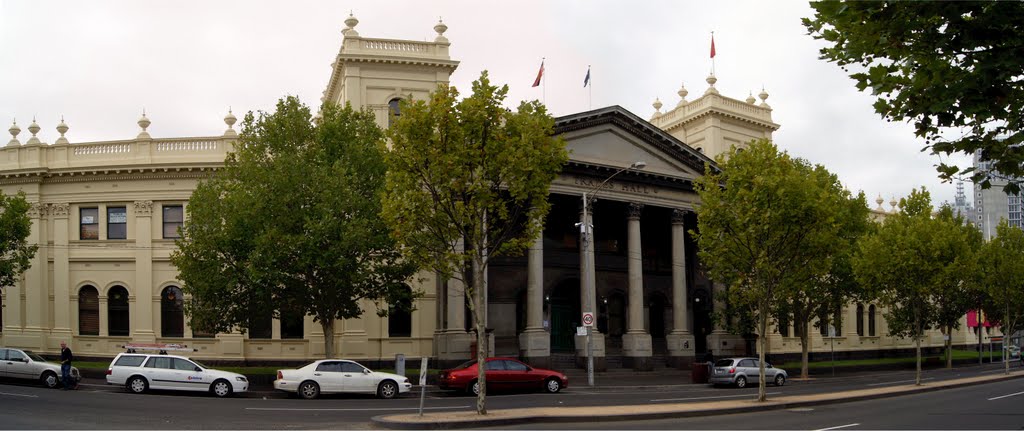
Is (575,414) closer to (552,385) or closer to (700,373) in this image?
(552,385)

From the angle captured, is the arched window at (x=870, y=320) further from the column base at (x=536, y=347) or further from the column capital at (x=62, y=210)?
the column capital at (x=62, y=210)

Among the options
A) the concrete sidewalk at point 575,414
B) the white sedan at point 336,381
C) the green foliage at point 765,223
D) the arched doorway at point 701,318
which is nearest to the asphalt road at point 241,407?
the white sedan at point 336,381

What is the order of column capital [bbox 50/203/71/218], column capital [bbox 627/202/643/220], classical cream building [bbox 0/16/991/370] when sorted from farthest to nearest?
column capital [bbox 627/202/643/220] → column capital [bbox 50/203/71/218] → classical cream building [bbox 0/16/991/370]

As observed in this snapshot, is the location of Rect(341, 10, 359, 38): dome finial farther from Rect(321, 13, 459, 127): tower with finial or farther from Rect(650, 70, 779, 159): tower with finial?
Rect(650, 70, 779, 159): tower with finial

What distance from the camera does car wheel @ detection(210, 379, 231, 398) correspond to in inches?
1131

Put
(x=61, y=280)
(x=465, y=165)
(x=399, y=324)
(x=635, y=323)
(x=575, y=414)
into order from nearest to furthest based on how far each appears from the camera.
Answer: (x=575, y=414) → (x=465, y=165) → (x=61, y=280) → (x=399, y=324) → (x=635, y=323)

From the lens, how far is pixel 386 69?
43.9 m

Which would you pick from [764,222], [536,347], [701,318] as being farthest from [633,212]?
[764,222]

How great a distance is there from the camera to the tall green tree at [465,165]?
22.7m

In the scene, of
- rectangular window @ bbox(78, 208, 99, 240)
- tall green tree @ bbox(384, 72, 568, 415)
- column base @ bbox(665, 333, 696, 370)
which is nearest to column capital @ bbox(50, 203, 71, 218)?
rectangular window @ bbox(78, 208, 99, 240)

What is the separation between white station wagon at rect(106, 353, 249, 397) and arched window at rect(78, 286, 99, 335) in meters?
16.2

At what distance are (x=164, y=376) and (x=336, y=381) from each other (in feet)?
17.7

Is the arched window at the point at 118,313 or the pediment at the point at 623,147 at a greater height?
the pediment at the point at 623,147

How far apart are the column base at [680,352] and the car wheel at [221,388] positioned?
2574 centimetres
